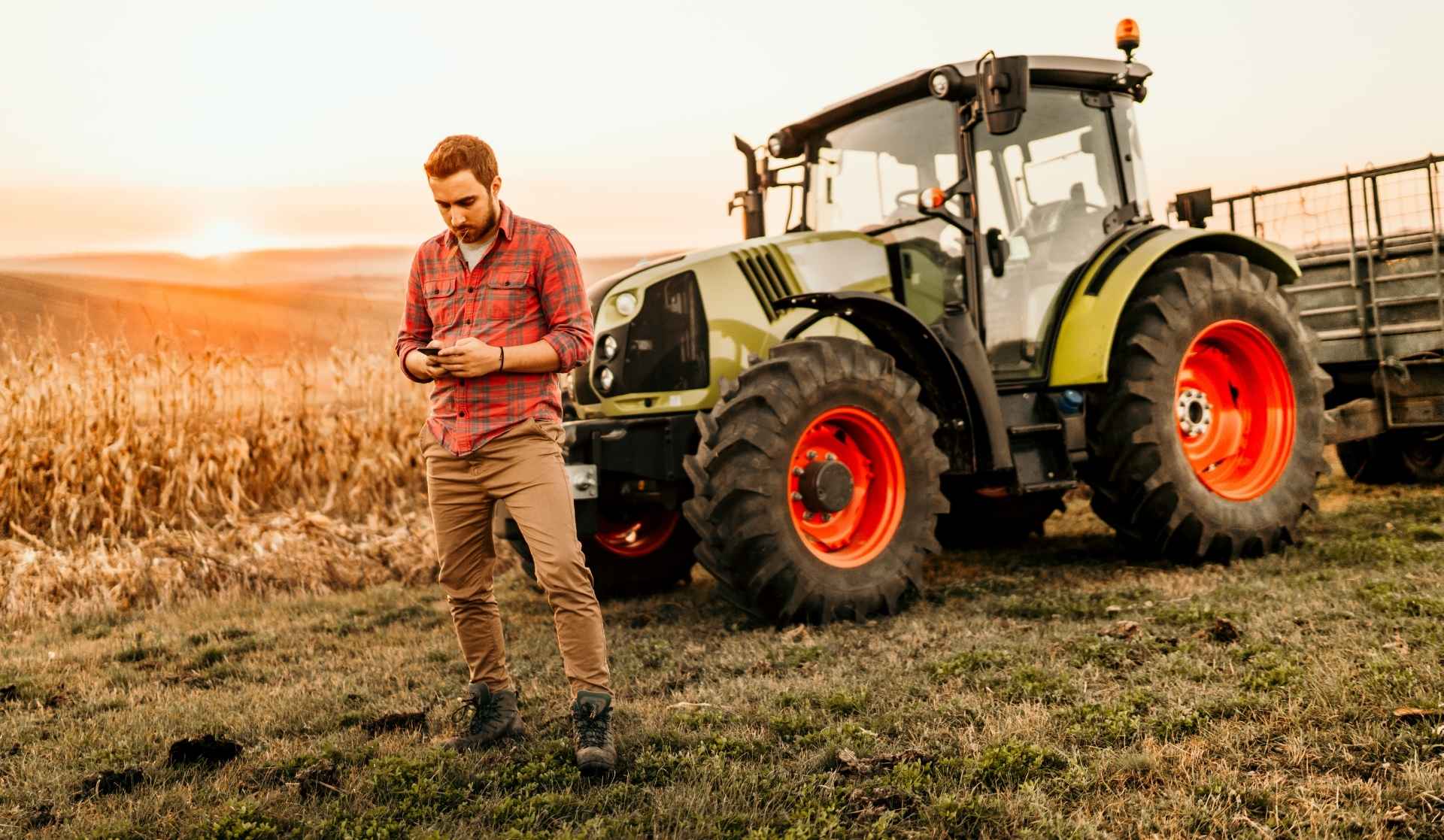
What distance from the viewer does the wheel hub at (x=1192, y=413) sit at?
6.26 meters

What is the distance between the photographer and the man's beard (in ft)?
11.2

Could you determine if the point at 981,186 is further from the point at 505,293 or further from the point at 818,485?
the point at 505,293

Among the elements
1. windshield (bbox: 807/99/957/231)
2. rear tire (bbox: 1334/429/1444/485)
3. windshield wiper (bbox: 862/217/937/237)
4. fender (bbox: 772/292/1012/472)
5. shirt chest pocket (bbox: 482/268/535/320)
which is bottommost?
rear tire (bbox: 1334/429/1444/485)

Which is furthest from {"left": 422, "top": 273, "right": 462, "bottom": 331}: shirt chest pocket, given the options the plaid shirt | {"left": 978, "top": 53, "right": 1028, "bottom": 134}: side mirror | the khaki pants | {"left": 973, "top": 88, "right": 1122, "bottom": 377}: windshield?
{"left": 973, "top": 88, "right": 1122, "bottom": 377}: windshield

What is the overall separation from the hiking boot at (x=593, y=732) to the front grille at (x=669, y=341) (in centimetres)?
222

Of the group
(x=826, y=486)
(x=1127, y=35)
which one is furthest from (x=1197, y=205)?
(x=826, y=486)

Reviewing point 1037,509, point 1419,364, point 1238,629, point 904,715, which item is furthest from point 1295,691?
point 1419,364

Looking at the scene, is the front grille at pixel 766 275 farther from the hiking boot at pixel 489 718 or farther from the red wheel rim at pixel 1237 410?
the hiking boot at pixel 489 718

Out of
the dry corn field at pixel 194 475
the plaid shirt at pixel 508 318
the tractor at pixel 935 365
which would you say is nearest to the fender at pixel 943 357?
the tractor at pixel 935 365

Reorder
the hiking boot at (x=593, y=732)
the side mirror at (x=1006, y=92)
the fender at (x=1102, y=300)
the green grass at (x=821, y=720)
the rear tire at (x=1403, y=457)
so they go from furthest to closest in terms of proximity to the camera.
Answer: the rear tire at (x=1403, y=457) → the fender at (x=1102, y=300) → the side mirror at (x=1006, y=92) → the hiking boot at (x=593, y=732) → the green grass at (x=821, y=720)

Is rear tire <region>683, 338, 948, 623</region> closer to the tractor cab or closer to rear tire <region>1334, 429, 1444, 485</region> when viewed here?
the tractor cab

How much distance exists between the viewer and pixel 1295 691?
3.57 metres

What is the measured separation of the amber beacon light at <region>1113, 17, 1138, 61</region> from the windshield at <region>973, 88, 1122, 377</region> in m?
0.38

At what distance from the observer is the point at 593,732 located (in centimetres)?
333
